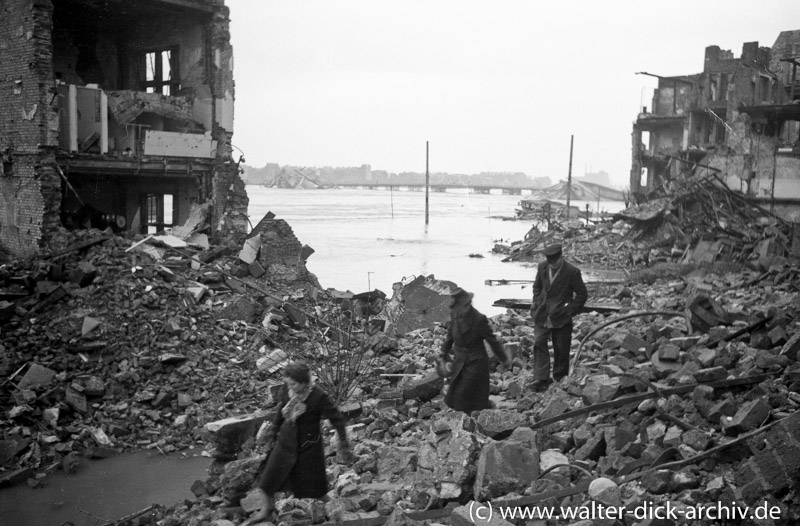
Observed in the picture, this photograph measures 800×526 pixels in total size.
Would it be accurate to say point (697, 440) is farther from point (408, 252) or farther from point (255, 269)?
point (408, 252)

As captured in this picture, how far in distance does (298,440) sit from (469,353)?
7.13ft

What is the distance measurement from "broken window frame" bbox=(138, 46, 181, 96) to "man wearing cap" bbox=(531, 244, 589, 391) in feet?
47.6

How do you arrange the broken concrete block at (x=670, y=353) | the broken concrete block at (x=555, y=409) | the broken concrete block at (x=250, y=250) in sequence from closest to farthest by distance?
the broken concrete block at (x=555, y=409) → the broken concrete block at (x=670, y=353) → the broken concrete block at (x=250, y=250)

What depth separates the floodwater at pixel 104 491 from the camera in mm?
7797

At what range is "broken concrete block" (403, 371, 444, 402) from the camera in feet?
28.1

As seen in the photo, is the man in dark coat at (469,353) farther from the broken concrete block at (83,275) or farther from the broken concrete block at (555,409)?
the broken concrete block at (83,275)

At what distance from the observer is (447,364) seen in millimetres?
7336

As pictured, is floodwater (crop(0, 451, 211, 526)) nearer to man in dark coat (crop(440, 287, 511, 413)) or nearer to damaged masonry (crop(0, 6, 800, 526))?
damaged masonry (crop(0, 6, 800, 526))

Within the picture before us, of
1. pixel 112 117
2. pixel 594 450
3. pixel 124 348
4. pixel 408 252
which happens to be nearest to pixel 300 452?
pixel 594 450

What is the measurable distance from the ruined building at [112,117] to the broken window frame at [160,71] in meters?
0.03

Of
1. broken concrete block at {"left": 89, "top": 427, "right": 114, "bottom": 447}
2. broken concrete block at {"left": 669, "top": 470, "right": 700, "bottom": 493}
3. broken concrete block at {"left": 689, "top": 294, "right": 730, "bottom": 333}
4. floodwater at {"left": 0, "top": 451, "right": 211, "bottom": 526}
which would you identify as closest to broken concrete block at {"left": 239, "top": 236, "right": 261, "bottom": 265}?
broken concrete block at {"left": 89, "top": 427, "right": 114, "bottom": 447}

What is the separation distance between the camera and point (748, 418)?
16.9ft

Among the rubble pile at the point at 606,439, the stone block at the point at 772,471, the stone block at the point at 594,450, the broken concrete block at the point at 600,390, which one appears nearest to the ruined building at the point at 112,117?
the rubble pile at the point at 606,439

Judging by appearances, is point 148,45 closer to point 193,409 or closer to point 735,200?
point 193,409
